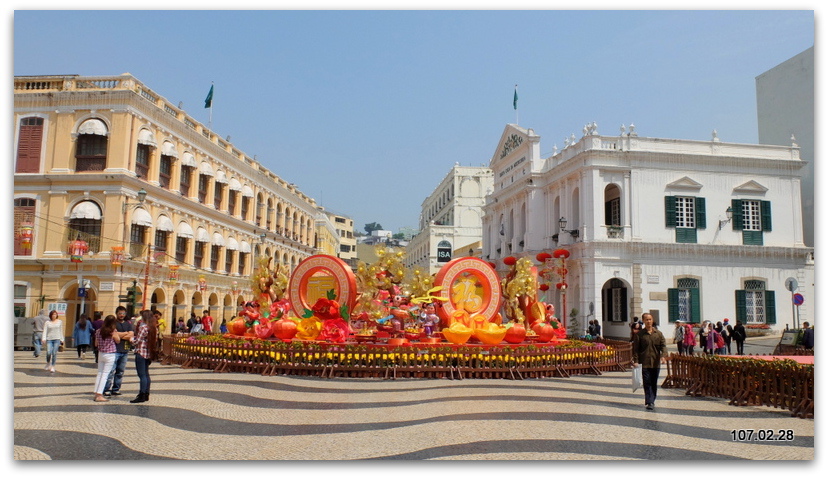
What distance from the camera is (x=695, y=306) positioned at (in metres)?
28.0

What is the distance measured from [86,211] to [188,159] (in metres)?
9.46

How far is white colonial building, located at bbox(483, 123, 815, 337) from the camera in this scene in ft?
92.9

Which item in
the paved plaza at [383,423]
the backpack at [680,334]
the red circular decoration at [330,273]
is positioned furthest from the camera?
the backpack at [680,334]

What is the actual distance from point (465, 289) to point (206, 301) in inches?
884

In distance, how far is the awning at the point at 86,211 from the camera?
884 inches

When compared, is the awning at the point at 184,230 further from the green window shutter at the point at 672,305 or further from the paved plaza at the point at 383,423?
the green window shutter at the point at 672,305

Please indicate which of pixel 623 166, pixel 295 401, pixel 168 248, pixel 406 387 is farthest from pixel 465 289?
pixel 168 248

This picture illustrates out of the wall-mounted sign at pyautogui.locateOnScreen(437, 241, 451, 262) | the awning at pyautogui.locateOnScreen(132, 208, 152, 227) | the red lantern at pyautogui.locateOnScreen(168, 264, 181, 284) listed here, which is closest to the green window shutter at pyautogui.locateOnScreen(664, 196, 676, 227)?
the red lantern at pyautogui.locateOnScreen(168, 264, 181, 284)

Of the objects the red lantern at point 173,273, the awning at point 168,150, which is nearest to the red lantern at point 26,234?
the red lantern at point 173,273

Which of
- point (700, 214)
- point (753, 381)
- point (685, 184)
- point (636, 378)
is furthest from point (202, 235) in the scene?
point (753, 381)

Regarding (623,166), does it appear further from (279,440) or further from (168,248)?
(279,440)

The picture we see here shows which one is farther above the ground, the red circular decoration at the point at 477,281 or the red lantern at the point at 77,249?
the red lantern at the point at 77,249

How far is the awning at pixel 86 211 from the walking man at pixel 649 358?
2092cm

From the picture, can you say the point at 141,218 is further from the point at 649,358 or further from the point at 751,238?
the point at 751,238
